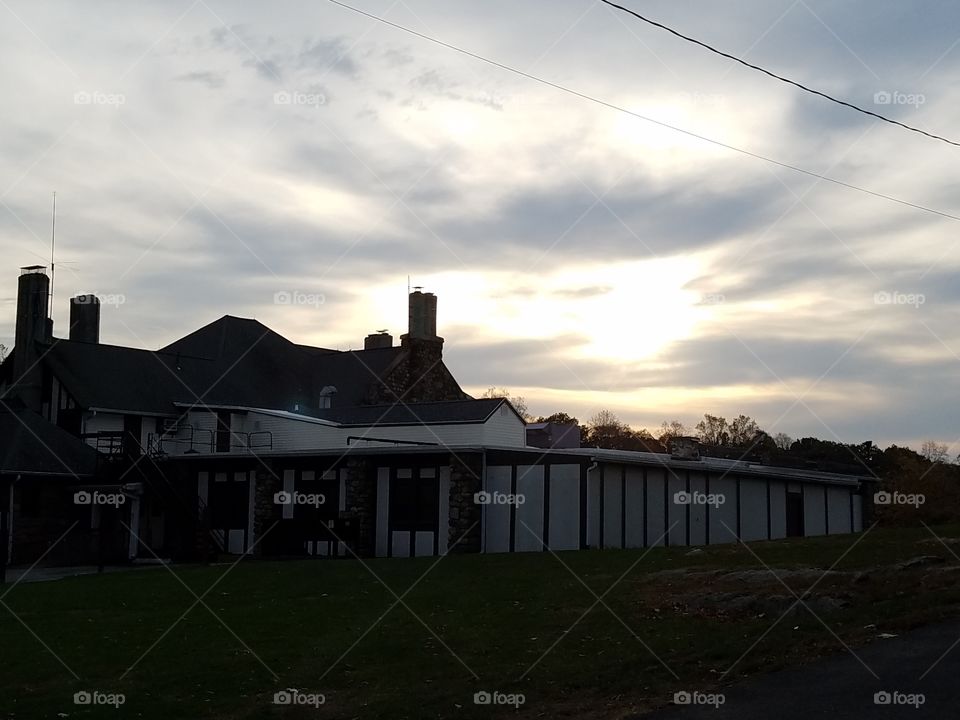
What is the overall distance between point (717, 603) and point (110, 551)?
26.9 metres

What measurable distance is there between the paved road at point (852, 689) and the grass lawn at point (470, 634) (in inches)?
18.3

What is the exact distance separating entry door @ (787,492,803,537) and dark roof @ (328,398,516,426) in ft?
35.8

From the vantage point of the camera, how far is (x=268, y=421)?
42.6 m

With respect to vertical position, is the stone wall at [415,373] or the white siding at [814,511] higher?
the stone wall at [415,373]

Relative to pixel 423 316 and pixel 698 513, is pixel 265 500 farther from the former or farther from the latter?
pixel 698 513

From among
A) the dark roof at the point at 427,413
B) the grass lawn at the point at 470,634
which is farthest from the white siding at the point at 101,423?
the grass lawn at the point at 470,634

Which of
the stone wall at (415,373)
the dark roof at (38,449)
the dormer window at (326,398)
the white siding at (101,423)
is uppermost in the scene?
the stone wall at (415,373)

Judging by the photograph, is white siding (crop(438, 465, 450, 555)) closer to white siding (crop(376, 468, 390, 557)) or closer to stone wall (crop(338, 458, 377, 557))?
white siding (crop(376, 468, 390, 557))

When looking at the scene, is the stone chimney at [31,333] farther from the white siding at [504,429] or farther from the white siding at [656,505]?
the white siding at [656,505]

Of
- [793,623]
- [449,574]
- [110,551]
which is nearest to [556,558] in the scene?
[449,574]

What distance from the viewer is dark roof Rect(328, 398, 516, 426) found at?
3762 centimetres

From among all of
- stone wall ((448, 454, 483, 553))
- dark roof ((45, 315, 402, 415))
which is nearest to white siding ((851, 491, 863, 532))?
stone wall ((448, 454, 483, 553))

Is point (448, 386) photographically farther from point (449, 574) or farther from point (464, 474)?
point (449, 574)

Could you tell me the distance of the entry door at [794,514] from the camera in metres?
→ 39.4
